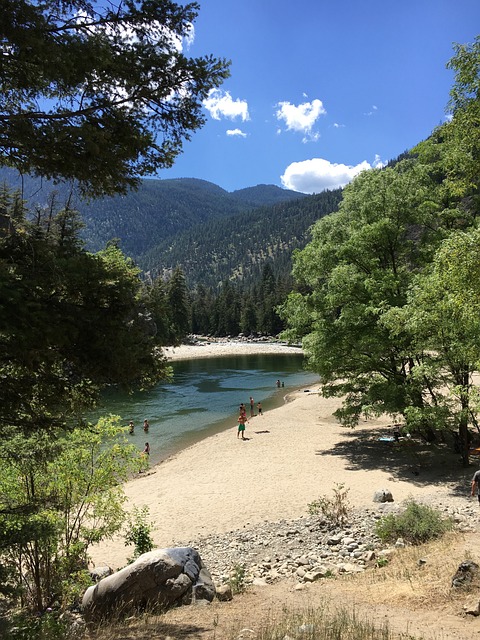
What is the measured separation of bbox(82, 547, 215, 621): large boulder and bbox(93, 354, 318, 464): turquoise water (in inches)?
246

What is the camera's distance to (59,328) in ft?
15.7

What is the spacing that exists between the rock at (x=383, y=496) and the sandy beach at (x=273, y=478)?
296 millimetres

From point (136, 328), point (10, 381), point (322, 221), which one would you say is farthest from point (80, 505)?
point (322, 221)

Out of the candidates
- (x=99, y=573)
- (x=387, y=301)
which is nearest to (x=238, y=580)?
(x=99, y=573)

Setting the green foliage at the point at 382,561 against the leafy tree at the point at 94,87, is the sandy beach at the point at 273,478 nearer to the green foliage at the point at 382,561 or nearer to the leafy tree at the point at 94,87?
the green foliage at the point at 382,561

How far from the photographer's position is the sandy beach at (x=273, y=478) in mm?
11938

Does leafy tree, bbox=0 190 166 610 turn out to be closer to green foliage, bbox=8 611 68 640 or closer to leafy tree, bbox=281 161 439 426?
green foliage, bbox=8 611 68 640

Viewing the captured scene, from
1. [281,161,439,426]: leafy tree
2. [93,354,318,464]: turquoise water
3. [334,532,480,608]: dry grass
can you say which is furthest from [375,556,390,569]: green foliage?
[93,354,318,464]: turquoise water

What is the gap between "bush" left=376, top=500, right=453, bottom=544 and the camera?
873 centimetres

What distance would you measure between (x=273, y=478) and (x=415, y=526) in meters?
7.02

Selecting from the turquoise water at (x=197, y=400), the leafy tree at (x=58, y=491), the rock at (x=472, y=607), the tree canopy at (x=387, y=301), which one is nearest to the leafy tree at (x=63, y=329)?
the leafy tree at (x=58, y=491)

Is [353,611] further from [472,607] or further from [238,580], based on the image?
[238,580]

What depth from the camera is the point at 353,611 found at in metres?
5.82

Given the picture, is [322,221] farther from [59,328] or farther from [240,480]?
[59,328]
